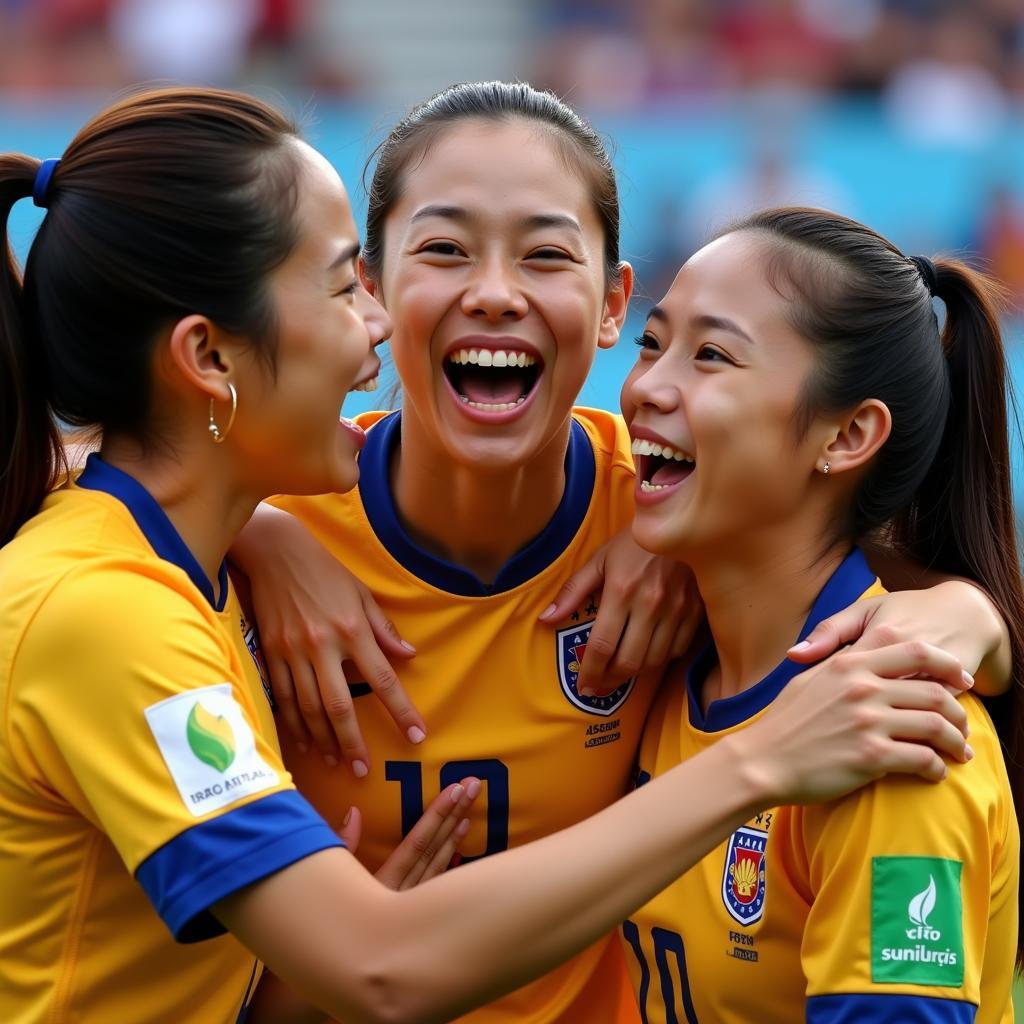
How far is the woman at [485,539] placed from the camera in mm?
3240

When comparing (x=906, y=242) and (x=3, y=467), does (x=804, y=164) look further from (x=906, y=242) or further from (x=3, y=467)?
(x=3, y=467)

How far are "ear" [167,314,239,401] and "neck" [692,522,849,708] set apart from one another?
3.25 ft

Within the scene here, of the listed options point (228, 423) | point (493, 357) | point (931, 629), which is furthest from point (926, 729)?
point (228, 423)

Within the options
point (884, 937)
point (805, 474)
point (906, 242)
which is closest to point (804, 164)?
point (906, 242)

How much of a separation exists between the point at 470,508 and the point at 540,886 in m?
1.11

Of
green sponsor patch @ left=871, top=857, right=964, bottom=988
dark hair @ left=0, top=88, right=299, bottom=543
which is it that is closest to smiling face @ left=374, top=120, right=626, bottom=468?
dark hair @ left=0, top=88, right=299, bottom=543

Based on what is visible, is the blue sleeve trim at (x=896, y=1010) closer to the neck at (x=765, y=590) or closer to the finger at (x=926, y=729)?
the finger at (x=926, y=729)

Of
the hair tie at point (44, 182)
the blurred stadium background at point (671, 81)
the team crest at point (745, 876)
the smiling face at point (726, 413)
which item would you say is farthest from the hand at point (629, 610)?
the blurred stadium background at point (671, 81)

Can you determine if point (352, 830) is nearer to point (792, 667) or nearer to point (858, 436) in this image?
point (792, 667)

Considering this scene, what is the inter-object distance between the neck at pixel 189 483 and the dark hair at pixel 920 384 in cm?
110

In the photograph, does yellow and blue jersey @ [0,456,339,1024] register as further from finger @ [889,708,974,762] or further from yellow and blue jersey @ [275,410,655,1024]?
finger @ [889,708,974,762]

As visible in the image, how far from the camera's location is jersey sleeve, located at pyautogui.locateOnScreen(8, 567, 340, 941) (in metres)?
2.43

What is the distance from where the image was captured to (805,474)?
3.07m

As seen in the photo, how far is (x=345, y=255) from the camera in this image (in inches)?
116
